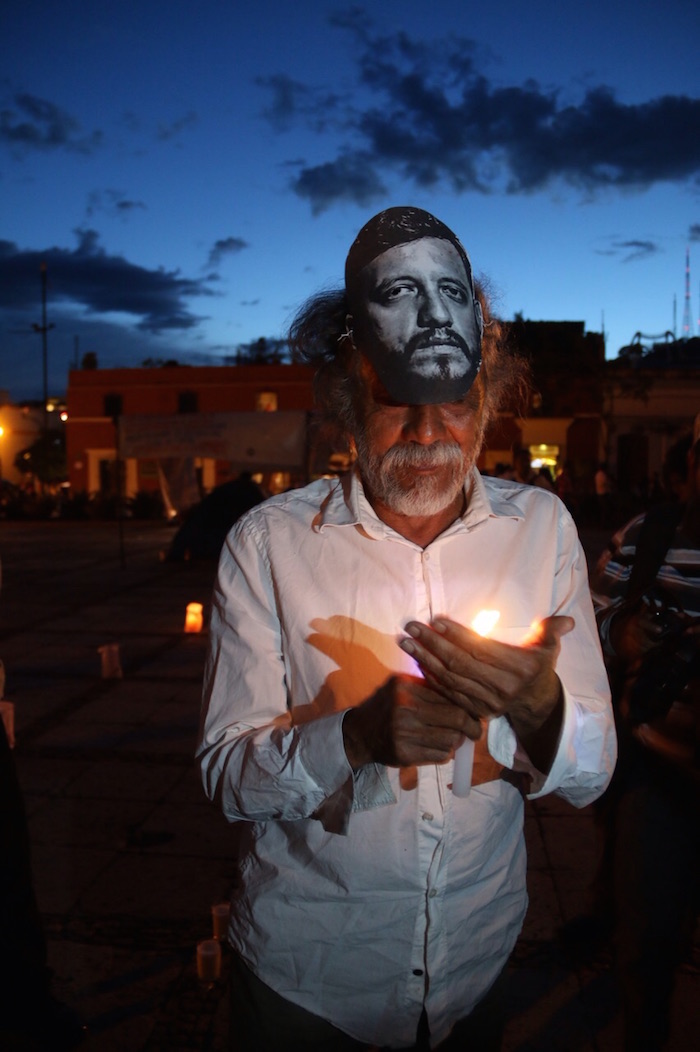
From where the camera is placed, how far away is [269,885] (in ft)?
5.20

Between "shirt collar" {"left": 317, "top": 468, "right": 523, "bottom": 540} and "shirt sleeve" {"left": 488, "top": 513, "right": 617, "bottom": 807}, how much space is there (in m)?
0.19

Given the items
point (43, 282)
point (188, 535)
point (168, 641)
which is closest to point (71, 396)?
point (43, 282)

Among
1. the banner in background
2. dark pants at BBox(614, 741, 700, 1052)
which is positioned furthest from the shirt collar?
the banner in background

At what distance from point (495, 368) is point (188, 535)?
13875 mm

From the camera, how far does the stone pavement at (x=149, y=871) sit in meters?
2.91

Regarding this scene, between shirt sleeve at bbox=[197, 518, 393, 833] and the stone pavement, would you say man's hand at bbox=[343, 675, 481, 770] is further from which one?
the stone pavement

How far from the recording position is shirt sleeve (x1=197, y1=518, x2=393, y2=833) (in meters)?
1.42

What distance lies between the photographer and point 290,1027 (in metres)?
1.57

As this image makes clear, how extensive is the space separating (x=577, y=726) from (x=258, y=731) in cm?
59

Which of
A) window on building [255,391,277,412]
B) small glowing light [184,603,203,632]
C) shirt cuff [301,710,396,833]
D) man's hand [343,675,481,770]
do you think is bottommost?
small glowing light [184,603,203,632]

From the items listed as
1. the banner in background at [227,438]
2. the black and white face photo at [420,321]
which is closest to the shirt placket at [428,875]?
the black and white face photo at [420,321]

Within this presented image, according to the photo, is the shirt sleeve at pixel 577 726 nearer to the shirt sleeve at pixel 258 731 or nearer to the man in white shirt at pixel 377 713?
the man in white shirt at pixel 377 713

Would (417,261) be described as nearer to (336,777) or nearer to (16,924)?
(336,777)

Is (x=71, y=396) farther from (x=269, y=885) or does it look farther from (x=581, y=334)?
(x=269, y=885)
